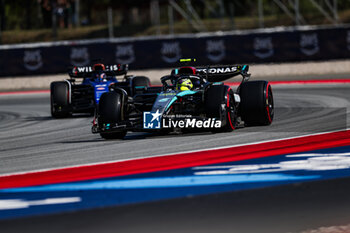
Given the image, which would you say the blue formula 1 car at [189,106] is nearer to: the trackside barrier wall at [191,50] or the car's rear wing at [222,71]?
the car's rear wing at [222,71]

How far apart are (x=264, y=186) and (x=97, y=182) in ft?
5.57

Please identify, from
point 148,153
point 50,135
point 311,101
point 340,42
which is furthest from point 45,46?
point 148,153

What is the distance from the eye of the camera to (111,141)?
400 inches

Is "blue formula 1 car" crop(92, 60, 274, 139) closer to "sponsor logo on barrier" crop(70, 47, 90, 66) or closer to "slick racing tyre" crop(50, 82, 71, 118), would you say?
"slick racing tyre" crop(50, 82, 71, 118)

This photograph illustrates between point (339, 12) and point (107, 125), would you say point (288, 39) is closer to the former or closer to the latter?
point (339, 12)

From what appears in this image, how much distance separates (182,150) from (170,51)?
18.6 metres

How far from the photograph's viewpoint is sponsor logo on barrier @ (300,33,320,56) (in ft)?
84.4

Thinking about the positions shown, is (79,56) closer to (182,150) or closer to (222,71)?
(222,71)

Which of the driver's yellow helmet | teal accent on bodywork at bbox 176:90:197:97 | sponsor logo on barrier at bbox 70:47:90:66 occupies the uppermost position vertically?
sponsor logo on barrier at bbox 70:47:90:66

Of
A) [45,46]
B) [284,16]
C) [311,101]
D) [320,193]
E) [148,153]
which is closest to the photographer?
[320,193]

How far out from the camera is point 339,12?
114 ft

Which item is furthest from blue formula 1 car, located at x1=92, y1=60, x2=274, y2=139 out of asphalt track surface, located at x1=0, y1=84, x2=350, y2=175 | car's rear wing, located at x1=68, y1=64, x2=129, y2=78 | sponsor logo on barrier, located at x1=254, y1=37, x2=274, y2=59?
sponsor logo on barrier, located at x1=254, y1=37, x2=274, y2=59

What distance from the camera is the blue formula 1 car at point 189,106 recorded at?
9.70 metres

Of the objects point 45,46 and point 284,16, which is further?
point 284,16
